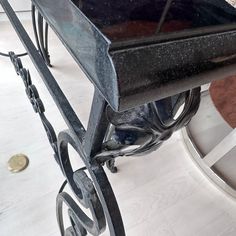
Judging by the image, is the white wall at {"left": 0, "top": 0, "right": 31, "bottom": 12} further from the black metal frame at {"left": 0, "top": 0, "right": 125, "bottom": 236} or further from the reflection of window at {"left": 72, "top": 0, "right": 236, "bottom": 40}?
the reflection of window at {"left": 72, "top": 0, "right": 236, "bottom": 40}

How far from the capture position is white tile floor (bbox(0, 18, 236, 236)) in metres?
1.03

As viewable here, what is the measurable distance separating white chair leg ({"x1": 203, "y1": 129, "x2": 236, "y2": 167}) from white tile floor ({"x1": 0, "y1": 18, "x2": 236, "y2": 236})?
0.28 feet

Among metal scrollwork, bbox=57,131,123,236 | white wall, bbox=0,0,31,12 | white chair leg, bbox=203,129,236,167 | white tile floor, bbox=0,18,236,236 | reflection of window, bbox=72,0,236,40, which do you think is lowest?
white tile floor, bbox=0,18,236,236

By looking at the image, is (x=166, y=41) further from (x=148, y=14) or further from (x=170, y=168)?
(x=170, y=168)

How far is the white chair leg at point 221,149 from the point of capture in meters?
1.08

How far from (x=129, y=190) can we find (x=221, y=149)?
0.45 m

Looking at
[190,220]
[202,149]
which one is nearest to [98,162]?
[190,220]

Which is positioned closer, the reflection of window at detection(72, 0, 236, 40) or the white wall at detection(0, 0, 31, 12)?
the reflection of window at detection(72, 0, 236, 40)

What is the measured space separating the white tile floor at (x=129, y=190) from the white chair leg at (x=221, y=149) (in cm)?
8

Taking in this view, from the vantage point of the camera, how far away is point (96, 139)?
0.38 metres

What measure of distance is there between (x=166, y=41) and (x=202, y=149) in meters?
1.17

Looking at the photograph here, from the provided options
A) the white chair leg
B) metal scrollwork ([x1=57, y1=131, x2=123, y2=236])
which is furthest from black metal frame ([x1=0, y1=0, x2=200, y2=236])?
the white chair leg

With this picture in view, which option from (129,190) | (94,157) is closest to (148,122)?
(94,157)

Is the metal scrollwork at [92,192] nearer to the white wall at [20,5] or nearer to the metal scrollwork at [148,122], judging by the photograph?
the metal scrollwork at [148,122]
